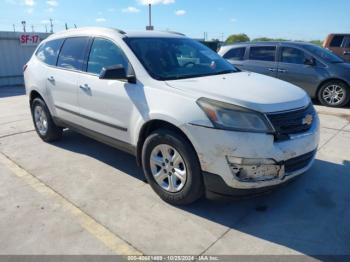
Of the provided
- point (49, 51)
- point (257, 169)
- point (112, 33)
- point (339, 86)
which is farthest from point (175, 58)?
point (339, 86)

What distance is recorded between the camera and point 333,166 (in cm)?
427

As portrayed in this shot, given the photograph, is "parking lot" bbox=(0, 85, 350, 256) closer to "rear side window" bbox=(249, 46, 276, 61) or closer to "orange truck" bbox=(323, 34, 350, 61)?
"rear side window" bbox=(249, 46, 276, 61)

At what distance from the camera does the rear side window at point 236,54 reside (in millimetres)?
9148

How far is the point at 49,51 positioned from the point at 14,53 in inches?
432

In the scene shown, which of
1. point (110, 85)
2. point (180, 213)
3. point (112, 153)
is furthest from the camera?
point (112, 153)

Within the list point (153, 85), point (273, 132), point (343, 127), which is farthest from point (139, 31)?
point (343, 127)

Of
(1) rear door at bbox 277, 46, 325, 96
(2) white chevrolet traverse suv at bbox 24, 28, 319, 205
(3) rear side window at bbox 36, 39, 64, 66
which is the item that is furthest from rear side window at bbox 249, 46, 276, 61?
(3) rear side window at bbox 36, 39, 64, 66

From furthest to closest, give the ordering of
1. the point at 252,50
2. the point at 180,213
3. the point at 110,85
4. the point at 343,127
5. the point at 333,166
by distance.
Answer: the point at 252,50 < the point at 343,127 < the point at 333,166 < the point at 110,85 < the point at 180,213

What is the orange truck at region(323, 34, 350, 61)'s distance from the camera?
13055 mm

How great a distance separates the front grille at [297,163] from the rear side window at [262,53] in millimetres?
6049

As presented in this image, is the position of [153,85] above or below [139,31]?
below

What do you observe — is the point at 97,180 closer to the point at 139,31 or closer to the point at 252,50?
the point at 139,31

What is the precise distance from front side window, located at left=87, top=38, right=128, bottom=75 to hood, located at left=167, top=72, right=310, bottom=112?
811 mm

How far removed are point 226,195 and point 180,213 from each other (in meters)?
0.56
